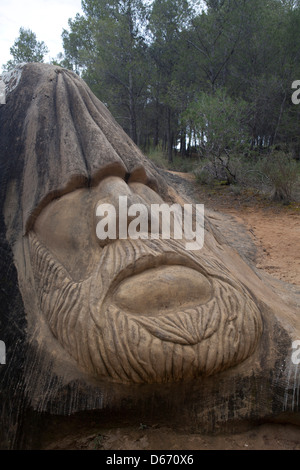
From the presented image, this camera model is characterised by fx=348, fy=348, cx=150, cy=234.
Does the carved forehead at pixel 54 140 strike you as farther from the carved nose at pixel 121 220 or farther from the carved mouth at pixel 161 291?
the carved mouth at pixel 161 291

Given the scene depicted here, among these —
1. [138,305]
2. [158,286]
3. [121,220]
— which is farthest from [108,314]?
[121,220]

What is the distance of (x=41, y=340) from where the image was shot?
4.64ft

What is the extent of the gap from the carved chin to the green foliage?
14.7 metres

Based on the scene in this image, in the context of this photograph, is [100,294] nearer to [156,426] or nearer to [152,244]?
[152,244]

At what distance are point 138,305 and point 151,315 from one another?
0.20ft

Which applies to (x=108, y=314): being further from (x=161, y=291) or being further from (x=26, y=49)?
(x=26, y=49)

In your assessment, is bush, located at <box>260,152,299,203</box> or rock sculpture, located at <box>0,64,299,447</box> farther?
bush, located at <box>260,152,299,203</box>

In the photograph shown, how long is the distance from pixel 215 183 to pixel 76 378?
23.7 feet

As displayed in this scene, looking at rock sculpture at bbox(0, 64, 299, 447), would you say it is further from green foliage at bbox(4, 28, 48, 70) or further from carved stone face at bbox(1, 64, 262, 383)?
green foliage at bbox(4, 28, 48, 70)

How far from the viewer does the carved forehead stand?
67.5 inches

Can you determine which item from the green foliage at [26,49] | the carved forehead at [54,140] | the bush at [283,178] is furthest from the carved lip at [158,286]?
the green foliage at [26,49]

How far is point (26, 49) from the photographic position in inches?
556

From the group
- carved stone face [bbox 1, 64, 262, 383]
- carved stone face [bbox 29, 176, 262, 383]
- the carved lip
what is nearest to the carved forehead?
carved stone face [bbox 1, 64, 262, 383]

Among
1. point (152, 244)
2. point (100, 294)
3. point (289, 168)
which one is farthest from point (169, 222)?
point (289, 168)
